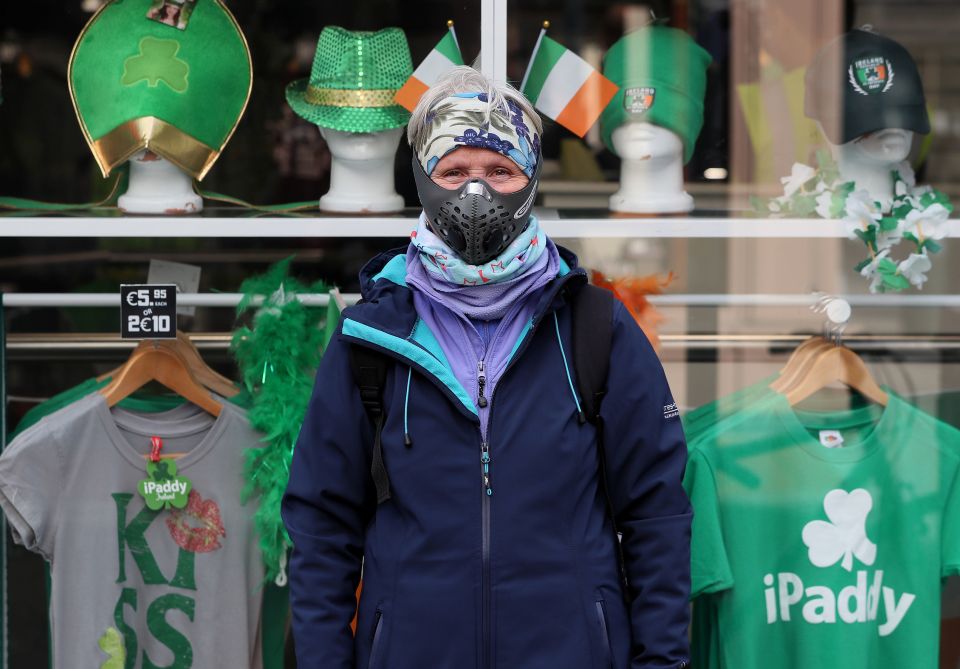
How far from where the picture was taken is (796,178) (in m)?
2.72

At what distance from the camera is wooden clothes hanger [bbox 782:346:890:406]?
242cm

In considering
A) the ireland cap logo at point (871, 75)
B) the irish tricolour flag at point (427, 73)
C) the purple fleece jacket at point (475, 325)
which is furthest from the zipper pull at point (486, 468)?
the ireland cap logo at point (871, 75)

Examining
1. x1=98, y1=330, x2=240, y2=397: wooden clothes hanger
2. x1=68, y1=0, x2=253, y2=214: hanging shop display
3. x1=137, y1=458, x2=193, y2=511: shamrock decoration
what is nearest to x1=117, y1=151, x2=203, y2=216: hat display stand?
x1=68, y1=0, x2=253, y2=214: hanging shop display

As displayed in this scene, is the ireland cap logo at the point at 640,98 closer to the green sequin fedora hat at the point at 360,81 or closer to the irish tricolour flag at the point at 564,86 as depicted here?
the irish tricolour flag at the point at 564,86

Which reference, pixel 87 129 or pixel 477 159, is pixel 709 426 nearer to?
pixel 477 159

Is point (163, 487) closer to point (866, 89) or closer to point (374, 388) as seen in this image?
point (374, 388)

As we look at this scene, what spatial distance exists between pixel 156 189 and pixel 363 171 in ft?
1.53

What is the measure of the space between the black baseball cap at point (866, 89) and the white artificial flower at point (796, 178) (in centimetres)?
9

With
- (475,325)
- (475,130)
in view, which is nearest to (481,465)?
(475,325)

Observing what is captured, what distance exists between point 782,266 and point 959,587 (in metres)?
0.92

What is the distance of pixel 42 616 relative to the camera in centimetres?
288

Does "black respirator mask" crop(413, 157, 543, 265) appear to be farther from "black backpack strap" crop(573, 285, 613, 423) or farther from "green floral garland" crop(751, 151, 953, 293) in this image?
"green floral garland" crop(751, 151, 953, 293)

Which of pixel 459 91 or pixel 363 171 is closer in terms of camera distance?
pixel 459 91

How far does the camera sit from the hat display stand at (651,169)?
2.73 m
